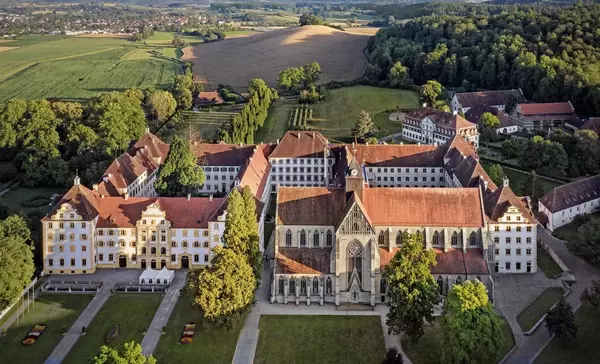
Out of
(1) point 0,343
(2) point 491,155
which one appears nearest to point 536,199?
(2) point 491,155

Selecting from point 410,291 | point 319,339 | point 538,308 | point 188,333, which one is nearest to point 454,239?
point 538,308

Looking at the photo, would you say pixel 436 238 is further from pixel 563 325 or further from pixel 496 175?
pixel 496 175

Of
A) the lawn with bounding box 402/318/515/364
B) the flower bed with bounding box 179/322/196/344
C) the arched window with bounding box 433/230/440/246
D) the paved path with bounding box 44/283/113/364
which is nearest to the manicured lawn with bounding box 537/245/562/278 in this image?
the arched window with bounding box 433/230/440/246

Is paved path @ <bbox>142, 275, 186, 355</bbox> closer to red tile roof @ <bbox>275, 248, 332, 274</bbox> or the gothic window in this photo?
red tile roof @ <bbox>275, 248, 332, 274</bbox>

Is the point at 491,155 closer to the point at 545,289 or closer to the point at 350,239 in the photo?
the point at 545,289

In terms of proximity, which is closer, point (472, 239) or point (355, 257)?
point (355, 257)

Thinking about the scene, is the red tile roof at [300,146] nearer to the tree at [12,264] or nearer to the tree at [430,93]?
the tree at [12,264]
